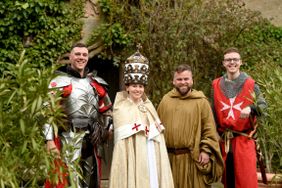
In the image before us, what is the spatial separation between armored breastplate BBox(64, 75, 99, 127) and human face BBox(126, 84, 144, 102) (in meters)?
0.37

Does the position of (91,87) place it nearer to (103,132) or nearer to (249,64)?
(103,132)

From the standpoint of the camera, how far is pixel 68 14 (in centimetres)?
905

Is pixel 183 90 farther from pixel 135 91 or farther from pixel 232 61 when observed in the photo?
pixel 232 61

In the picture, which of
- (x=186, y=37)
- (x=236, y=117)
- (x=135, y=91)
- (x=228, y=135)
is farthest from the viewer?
(x=186, y=37)

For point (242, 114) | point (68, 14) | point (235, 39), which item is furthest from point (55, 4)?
point (242, 114)

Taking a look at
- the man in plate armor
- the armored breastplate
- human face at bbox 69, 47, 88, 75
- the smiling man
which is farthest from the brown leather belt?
human face at bbox 69, 47, 88, 75

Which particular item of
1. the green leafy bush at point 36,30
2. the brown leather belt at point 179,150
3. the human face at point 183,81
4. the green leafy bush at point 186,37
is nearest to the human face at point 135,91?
the human face at point 183,81

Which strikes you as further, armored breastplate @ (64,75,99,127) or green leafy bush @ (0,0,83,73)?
green leafy bush @ (0,0,83,73)

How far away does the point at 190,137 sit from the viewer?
17.9ft

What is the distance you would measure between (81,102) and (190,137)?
1005 mm

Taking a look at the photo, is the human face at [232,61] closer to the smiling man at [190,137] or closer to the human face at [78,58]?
the smiling man at [190,137]

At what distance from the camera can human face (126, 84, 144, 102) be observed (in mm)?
5348

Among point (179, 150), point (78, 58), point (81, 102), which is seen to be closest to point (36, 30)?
point (78, 58)

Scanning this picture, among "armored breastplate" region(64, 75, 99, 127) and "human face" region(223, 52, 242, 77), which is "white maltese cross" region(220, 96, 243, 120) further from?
"armored breastplate" region(64, 75, 99, 127)
